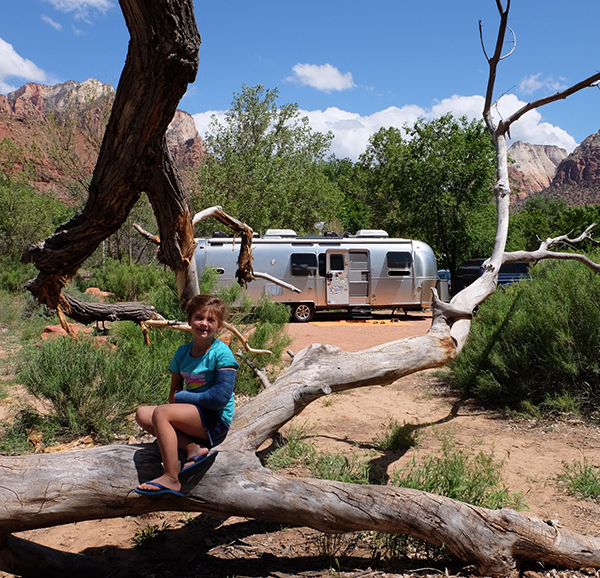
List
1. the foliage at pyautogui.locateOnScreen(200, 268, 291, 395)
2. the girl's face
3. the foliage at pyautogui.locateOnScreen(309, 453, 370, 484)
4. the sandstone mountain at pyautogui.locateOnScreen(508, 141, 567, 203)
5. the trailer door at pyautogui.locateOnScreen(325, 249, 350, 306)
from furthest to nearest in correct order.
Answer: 1. the sandstone mountain at pyautogui.locateOnScreen(508, 141, 567, 203)
2. the trailer door at pyautogui.locateOnScreen(325, 249, 350, 306)
3. the foliage at pyautogui.locateOnScreen(200, 268, 291, 395)
4. the foliage at pyautogui.locateOnScreen(309, 453, 370, 484)
5. the girl's face

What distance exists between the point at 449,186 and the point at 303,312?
29.2 ft

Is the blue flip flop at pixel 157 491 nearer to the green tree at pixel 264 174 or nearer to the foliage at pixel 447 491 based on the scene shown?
the foliage at pixel 447 491

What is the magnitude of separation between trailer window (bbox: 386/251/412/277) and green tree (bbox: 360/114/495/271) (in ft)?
18.0

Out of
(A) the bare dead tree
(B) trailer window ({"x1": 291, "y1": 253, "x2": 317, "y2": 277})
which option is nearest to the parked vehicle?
(B) trailer window ({"x1": 291, "y1": 253, "x2": 317, "y2": 277})

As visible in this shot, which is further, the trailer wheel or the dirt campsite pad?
the trailer wheel

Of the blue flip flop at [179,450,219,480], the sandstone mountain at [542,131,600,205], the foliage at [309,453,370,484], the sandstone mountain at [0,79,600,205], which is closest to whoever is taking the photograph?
the blue flip flop at [179,450,219,480]

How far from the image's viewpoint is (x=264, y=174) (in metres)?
23.9

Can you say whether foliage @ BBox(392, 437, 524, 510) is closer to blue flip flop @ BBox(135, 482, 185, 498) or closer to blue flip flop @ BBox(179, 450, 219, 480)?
blue flip flop @ BBox(179, 450, 219, 480)

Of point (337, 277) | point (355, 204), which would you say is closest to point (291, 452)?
point (337, 277)

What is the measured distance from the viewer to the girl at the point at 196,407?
2.59 metres

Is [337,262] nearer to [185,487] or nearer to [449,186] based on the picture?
[449,186]

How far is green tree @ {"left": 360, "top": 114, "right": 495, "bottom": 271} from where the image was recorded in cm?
2042

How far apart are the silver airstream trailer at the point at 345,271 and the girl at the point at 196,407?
41.7 feet

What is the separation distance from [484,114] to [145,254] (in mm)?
20311
